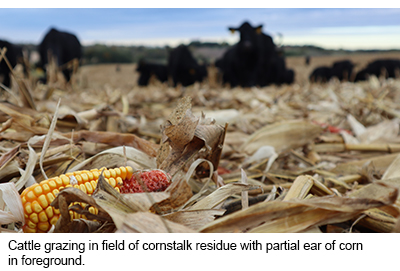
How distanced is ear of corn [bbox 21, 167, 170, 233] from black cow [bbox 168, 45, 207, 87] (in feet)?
58.5

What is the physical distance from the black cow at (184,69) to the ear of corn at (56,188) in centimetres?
1782

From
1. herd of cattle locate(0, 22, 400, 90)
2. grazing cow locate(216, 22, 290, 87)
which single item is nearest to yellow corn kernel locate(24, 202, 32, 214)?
herd of cattle locate(0, 22, 400, 90)

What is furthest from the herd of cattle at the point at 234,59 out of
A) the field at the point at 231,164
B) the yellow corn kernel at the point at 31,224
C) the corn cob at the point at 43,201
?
the yellow corn kernel at the point at 31,224

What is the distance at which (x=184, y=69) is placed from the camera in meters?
19.2

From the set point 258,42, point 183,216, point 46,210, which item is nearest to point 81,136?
point 46,210

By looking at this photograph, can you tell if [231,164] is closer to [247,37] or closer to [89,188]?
[89,188]

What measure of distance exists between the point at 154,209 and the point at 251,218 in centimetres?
35

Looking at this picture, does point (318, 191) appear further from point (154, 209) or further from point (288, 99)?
point (288, 99)

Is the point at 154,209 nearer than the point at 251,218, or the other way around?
the point at 251,218

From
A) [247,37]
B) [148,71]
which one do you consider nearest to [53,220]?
[247,37]

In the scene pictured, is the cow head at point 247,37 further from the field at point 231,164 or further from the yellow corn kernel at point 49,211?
the yellow corn kernel at point 49,211

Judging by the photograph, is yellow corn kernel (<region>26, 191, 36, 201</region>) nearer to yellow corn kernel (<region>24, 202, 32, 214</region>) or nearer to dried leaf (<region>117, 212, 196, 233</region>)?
yellow corn kernel (<region>24, 202, 32, 214</region>)

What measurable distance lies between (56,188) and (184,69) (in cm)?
1846

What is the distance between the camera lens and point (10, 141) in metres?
1.96
